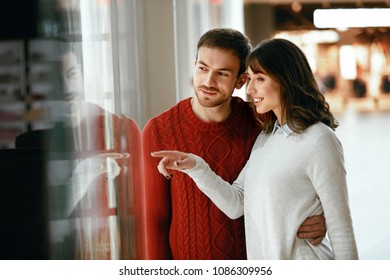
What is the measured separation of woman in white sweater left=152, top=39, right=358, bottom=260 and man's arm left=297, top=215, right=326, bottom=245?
11 mm

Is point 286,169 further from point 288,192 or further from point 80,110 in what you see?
point 80,110

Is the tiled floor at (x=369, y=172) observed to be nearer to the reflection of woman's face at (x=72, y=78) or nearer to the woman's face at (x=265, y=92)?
the woman's face at (x=265, y=92)

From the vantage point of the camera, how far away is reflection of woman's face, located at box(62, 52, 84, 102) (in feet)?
4.54

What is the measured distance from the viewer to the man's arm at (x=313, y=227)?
121 cm

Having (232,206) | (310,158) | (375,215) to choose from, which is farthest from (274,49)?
(375,215)

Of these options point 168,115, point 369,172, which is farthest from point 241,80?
point 369,172

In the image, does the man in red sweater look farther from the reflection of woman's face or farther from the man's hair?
the reflection of woman's face

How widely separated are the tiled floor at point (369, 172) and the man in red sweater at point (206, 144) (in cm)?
56

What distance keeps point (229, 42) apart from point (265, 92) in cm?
12

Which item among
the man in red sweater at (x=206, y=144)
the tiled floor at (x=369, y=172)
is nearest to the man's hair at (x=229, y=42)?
the man in red sweater at (x=206, y=144)

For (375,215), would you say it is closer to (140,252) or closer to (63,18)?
(140,252)

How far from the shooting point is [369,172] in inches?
143

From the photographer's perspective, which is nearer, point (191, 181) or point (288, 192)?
point (288, 192)
